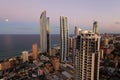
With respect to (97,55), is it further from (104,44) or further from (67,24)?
(104,44)

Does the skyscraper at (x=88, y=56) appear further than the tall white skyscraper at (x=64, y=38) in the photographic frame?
No

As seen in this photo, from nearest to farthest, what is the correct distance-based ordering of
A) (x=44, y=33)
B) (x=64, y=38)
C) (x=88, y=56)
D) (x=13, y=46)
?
1. (x=88, y=56)
2. (x=64, y=38)
3. (x=44, y=33)
4. (x=13, y=46)

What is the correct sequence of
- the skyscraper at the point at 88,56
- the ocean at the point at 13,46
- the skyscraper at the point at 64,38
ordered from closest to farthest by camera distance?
1. the skyscraper at the point at 88,56
2. the skyscraper at the point at 64,38
3. the ocean at the point at 13,46

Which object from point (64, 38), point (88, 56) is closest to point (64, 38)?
point (64, 38)

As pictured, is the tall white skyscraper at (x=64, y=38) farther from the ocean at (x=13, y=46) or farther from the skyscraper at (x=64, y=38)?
the ocean at (x=13, y=46)

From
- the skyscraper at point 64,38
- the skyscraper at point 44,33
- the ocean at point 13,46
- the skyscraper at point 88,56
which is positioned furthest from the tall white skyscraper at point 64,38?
the skyscraper at point 88,56

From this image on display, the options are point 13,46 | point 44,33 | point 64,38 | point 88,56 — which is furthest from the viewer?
point 13,46

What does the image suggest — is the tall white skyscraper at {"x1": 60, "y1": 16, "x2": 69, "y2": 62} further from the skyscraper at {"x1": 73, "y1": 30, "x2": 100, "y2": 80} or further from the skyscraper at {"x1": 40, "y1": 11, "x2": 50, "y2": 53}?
the skyscraper at {"x1": 73, "y1": 30, "x2": 100, "y2": 80}

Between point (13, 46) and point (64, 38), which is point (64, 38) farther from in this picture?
point (13, 46)
